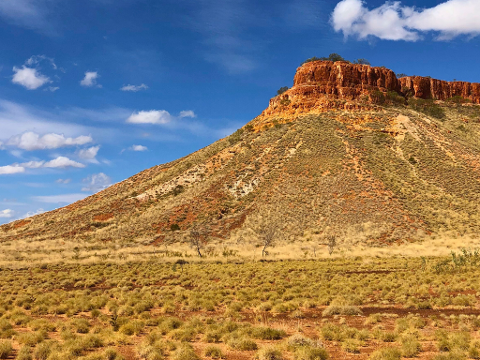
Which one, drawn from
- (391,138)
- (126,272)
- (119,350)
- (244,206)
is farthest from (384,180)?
(119,350)

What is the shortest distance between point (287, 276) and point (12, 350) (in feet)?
59.6

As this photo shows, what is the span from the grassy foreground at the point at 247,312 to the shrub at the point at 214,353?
3 cm

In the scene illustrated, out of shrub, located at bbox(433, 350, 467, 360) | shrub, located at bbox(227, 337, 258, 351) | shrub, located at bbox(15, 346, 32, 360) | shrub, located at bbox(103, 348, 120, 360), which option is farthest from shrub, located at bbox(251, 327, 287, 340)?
shrub, located at bbox(15, 346, 32, 360)

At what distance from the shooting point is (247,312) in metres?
16.2

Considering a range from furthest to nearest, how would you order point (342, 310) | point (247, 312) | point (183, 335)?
point (247, 312) → point (342, 310) → point (183, 335)

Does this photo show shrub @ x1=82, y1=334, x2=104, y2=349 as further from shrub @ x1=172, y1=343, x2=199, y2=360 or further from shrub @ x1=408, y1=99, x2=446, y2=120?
shrub @ x1=408, y1=99, x2=446, y2=120

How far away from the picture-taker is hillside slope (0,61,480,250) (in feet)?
157

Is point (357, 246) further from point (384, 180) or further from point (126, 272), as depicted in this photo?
point (126, 272)

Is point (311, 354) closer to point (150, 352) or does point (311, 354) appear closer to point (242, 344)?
point (242, 344)

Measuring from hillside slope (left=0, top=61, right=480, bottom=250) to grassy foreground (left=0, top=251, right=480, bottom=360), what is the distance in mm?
18798

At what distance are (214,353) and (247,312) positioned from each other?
6.49 metres

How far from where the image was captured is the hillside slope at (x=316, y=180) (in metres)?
47.8

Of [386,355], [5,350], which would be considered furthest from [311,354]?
[5,350]

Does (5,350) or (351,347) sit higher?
(5,350)
